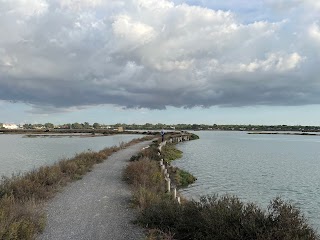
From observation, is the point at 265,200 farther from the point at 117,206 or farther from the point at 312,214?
the point at 117,206

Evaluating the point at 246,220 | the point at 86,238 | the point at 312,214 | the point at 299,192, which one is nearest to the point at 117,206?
the point at 86,238

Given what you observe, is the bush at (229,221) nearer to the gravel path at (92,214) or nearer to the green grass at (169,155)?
the gravel path at (92,214)

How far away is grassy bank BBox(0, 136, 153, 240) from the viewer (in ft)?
28.0

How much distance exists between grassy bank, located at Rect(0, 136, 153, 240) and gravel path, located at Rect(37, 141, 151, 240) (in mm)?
403

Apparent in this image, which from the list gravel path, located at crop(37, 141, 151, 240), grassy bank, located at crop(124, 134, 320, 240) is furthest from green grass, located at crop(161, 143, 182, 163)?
grassy bank, located at crop(124, 134, 320, 240)

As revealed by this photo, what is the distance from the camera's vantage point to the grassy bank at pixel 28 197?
28.0 feet

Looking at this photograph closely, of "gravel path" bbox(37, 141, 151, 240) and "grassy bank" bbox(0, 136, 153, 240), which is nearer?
"grassy bank" bbox(0, 136, 153, 240)

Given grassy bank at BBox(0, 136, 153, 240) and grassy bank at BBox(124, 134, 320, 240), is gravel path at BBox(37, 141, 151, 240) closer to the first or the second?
grassy bank at BBox(0, 136, 153, 240)

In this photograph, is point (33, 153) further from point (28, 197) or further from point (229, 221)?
point (229, 221)

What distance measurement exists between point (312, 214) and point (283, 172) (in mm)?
17151

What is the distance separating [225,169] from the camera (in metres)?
35.4

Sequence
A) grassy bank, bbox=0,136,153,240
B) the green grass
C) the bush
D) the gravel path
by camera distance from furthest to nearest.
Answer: the green grass → the gravel path → grassy bank, bbox=0,136,153,240 → the bush

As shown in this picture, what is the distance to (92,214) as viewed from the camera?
11.9m

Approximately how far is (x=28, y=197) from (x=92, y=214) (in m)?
3.28
